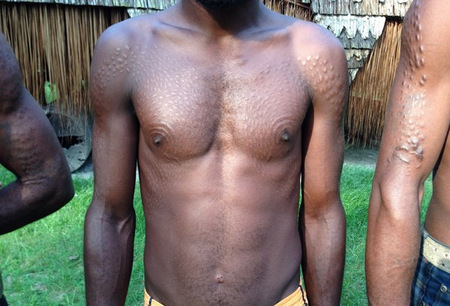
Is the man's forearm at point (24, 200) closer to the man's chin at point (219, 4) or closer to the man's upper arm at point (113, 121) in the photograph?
the man's upper arm at point (113, 121)

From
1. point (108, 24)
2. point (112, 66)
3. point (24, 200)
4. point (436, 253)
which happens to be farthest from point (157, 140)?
point (108, 24)

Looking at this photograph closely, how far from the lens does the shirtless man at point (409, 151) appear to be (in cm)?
147

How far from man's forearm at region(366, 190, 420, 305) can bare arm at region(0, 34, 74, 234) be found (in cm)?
101

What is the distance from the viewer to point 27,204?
5.71ft

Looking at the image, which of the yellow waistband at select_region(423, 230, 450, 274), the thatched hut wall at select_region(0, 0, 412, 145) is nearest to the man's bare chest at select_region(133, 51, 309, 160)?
the yellow waistband at select_region(423, 230, 450, 274)

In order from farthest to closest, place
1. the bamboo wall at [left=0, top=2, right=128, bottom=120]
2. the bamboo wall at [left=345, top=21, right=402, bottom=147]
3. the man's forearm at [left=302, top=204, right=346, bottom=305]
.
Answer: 1. the bamboo wall at [left=345, top=21, right=402, bottom=147]
2. the bamboo wall at [left=0, top=2, right=128, bottom=120]
3. the man's forearm at [left=302, top=204, right=346, bottom=305]

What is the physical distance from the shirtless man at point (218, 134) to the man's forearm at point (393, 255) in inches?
10.7

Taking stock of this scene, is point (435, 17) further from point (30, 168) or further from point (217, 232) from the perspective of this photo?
point (30, 168)

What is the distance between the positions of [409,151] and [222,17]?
2.17ft

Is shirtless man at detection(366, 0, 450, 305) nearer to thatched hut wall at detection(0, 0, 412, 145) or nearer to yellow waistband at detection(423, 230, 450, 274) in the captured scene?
yellow waistband at detection(423, 230, 450, 274)

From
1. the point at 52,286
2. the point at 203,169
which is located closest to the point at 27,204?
the point at 203,169

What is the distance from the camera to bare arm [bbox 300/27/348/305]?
5.45ft

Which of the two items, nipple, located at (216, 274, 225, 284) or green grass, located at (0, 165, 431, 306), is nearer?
nipple, located at (216, 274, 225, 284)

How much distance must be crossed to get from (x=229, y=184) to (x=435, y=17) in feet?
2.38
